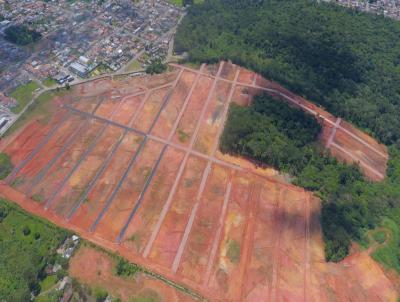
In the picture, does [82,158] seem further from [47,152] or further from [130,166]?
[130,166]

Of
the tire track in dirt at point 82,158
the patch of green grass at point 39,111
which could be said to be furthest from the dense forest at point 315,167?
the patch of green grass at point 39,111

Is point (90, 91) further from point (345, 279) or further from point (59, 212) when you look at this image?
point (345, 279)

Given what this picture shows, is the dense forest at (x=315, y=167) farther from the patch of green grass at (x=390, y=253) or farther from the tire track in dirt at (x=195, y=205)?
the tire track in dirt at (x=195, y=205)

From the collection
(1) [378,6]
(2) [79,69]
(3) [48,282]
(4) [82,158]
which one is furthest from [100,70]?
(1) [378,6]

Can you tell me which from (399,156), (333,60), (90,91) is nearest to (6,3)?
(90,91)

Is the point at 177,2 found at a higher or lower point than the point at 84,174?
higher

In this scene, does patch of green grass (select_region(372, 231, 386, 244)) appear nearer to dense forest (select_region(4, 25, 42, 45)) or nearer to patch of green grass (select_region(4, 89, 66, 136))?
patch of green grass (select_region(4, 89, 66, 136))
